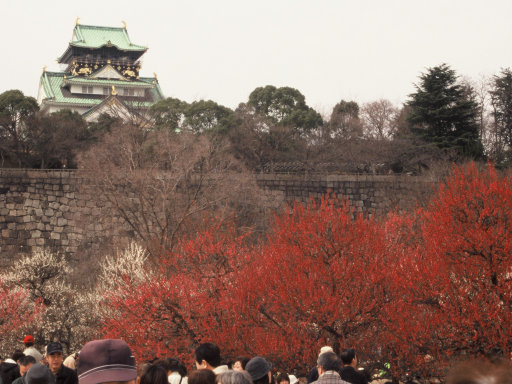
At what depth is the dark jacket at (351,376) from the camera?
7.14 meters

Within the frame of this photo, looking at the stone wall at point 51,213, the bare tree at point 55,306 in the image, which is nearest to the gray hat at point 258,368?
the bare tree at point 55,306

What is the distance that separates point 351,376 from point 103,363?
162 inches

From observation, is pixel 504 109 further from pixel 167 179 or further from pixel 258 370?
pixel 258 370

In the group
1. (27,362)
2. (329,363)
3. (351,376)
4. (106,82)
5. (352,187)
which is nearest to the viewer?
(329,363)

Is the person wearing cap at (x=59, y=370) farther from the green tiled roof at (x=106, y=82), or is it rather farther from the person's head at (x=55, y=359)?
the green tiled roof at (x=106, y=82)

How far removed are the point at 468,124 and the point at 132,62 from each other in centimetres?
2587

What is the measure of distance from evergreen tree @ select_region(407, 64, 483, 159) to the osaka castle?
18476mm

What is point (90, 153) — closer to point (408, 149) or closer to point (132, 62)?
point (408, 149)

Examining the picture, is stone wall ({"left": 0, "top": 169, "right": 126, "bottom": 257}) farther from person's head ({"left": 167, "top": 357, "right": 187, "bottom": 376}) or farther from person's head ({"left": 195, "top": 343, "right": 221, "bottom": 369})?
person's head ({"left": 195, "top": 343, "right": 221, "bottom": 369})

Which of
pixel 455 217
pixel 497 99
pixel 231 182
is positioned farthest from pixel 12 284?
pixel 497 99

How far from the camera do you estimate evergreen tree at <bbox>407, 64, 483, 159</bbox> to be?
3164 cm

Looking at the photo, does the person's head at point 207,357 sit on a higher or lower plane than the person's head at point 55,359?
higher

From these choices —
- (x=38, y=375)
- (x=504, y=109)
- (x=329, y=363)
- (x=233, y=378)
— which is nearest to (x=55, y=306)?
(x=38, y=375)

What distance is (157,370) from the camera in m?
5.01
